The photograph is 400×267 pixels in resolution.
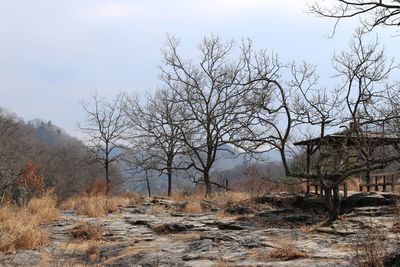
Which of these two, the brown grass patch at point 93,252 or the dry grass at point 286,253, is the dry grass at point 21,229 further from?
the dry grass at point 286,253

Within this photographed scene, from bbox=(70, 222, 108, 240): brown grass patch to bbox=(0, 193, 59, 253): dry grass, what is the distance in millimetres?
756

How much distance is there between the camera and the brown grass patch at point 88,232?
1116 cm

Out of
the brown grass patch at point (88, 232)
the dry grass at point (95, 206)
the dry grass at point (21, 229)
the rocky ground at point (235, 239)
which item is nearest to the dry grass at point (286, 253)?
the rocky ground at point (235, 239)

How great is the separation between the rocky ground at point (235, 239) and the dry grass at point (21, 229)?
0.96ft

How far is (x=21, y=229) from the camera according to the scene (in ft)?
32.0

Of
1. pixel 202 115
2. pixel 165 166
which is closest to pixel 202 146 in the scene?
pixel 202 115

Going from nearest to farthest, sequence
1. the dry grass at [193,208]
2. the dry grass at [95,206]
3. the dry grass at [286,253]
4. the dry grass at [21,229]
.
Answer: the dry grass at [286,253], the dry grass at [21,229], the dry grass at [95,206], the dry grass at [193,208]

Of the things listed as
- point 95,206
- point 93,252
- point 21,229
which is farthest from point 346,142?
point 95,206

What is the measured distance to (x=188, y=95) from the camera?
91.1 feet

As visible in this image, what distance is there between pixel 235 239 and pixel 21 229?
14.3 feet

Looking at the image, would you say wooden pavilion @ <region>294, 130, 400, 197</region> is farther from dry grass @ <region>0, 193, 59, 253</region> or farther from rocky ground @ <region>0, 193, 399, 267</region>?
dry grass @ <region>0, 193, 59, 253</region>

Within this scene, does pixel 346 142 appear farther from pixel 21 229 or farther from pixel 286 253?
pixel 21 229

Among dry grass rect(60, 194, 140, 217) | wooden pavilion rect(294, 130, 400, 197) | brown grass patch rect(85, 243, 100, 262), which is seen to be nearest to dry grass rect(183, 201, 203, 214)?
dry grass rect(60, 194, 140, 217)

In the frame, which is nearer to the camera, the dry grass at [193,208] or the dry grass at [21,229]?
the dry grass at [21,229]
